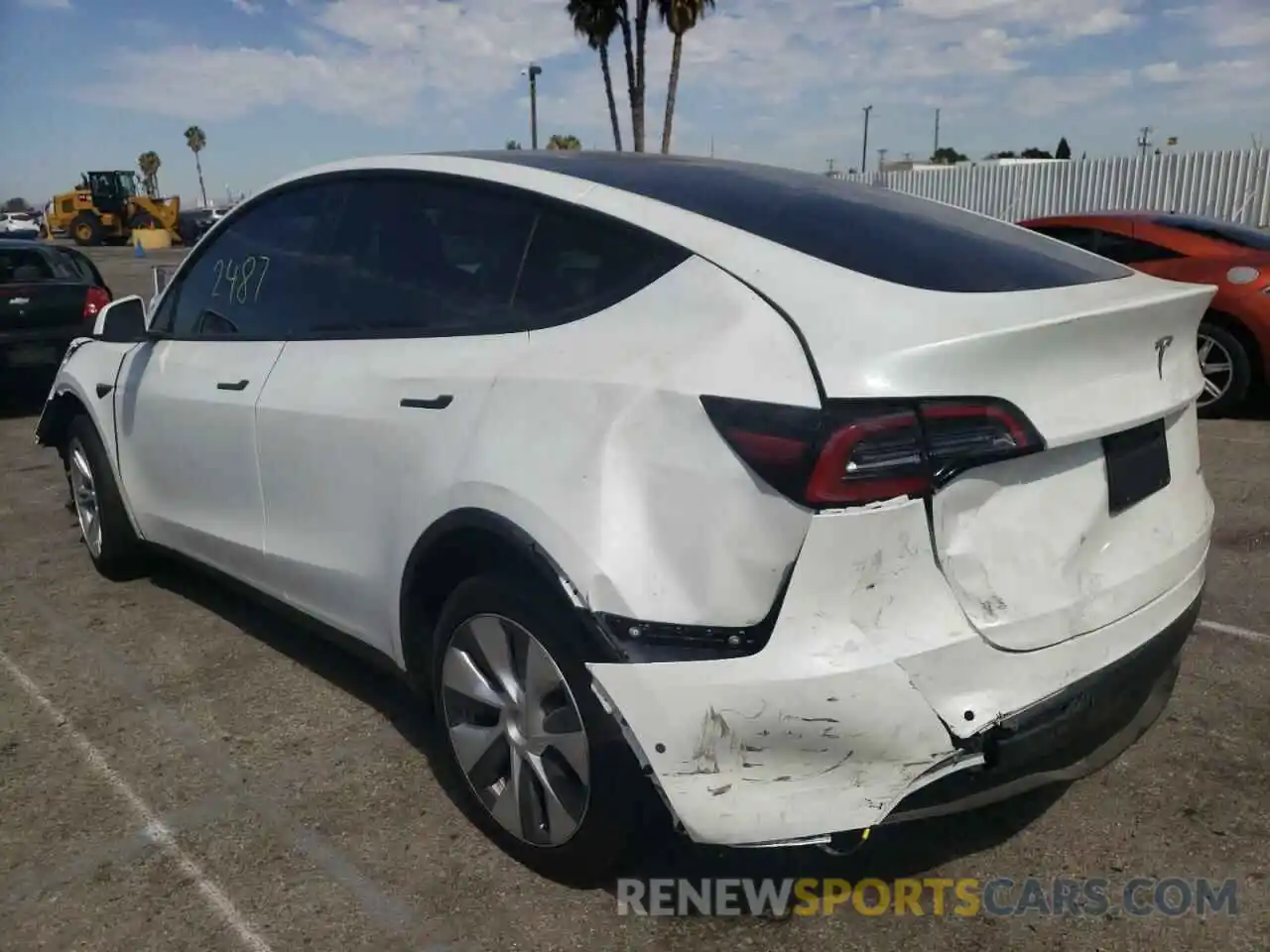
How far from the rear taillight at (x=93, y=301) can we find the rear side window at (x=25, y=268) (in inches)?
11.9

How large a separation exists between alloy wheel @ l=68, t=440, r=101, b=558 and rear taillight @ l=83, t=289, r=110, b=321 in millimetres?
4848

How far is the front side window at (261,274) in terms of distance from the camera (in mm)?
3461

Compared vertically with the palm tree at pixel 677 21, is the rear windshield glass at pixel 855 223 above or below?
below

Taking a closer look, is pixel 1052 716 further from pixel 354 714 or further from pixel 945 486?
pixel 354 714

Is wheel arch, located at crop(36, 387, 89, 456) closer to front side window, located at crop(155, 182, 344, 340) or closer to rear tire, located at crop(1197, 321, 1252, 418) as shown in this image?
front side window, located at crop(155, 182, 344, 340)

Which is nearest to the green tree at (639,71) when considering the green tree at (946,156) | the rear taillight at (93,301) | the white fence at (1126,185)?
the white fence at (1126,185)

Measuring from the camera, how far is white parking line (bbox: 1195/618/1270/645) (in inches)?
153

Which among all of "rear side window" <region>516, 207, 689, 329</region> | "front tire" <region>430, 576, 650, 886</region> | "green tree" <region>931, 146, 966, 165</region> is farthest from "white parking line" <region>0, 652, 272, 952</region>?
"green tree" <region>931, 146, 966, 165</region>

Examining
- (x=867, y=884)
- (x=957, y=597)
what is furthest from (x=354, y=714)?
(x=957, y=597)

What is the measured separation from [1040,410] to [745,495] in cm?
61

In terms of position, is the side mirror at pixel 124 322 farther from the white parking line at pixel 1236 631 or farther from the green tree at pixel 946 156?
the green tree at pixel 946 156

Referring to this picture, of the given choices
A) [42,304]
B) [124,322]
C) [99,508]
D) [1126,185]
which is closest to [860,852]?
[124,322]

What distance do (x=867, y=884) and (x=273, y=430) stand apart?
2.11 m

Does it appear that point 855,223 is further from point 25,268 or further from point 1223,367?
point 25,268
